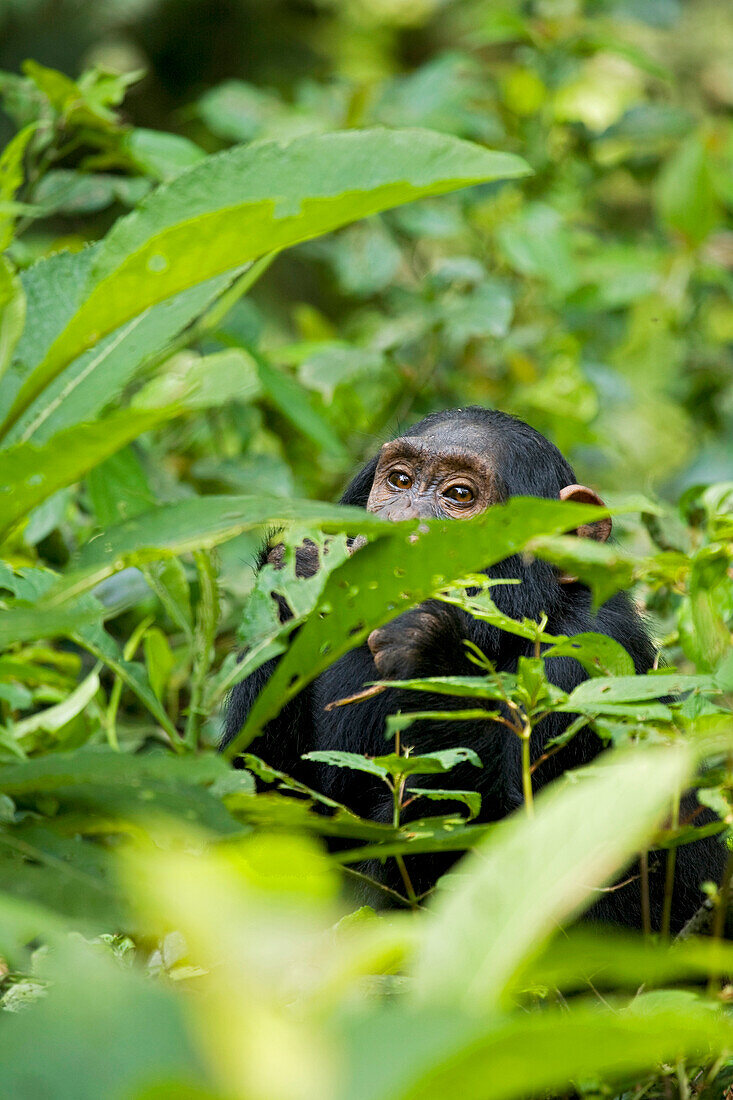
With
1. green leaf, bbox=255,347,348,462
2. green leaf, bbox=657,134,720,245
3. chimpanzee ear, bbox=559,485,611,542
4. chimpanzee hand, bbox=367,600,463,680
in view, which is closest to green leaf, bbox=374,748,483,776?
chimpanzee hand, bbox=367,600,463,680

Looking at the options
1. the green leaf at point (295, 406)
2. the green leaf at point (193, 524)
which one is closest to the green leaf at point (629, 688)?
the green leaf at point (193, 524)

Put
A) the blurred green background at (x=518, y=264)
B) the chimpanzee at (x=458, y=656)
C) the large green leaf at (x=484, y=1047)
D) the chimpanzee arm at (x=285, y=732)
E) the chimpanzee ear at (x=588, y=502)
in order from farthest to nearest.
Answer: the blurred green background at (x=518, y=264) < the chimpanzee ear at (x=588, y=502) < the chimpanzee arm at (x=285, y=732) < the chimpanzee at (x=458, y=656) < the large green leaf at (x=484, y=1047)

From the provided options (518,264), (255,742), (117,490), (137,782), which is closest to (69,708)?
(117,490)

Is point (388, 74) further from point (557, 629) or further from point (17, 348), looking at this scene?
point (17, 348)

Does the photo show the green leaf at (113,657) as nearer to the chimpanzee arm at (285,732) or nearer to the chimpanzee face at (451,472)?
the chimpanzee arm at (285,732)

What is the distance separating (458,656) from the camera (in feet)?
7.35

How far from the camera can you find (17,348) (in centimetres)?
127

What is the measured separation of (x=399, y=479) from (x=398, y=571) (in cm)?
172

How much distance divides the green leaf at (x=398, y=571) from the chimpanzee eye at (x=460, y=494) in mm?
1546

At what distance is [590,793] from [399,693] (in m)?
1.60

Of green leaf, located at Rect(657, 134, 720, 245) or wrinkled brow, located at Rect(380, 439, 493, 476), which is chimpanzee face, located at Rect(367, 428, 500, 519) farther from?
green leaf, located at Rect(657, 134, 720, 245)

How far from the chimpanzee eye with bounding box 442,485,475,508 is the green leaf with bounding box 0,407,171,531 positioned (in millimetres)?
1772

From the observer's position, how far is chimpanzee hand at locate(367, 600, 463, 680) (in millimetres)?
2162

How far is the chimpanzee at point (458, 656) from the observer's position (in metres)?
2.16
